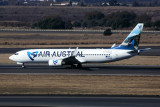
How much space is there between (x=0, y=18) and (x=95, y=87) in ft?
477

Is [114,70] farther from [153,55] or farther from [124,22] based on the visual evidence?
[124,22]

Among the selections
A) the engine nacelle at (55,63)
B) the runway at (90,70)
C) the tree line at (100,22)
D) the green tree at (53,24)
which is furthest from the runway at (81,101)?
the green tree at (53,24)

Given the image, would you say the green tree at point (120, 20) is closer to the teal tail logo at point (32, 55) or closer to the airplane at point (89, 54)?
the airplane at point (89, 54)

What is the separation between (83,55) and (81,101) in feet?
76.1

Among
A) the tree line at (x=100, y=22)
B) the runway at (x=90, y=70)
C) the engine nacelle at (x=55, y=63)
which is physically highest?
the engine nacelle at (x=55, y=63)

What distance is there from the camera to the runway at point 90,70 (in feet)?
155

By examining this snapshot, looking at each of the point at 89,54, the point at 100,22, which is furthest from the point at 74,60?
the point at 100,22

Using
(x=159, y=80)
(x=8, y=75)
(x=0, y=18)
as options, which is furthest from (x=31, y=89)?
(x=0, y=18)

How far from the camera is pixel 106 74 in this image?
45938 mm

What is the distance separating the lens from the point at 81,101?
29500mm

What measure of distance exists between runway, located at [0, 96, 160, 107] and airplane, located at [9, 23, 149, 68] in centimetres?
2030

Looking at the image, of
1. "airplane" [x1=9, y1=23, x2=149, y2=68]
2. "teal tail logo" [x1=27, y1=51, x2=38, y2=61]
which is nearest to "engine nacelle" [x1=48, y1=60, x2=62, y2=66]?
"airplane" [x1=9, y1=23, x2=149, y2=68]

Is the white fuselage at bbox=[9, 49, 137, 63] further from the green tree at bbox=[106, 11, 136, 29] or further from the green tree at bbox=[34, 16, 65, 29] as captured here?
the green tree at bbox=[106, 11, 136, 29]

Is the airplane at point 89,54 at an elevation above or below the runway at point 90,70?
above
